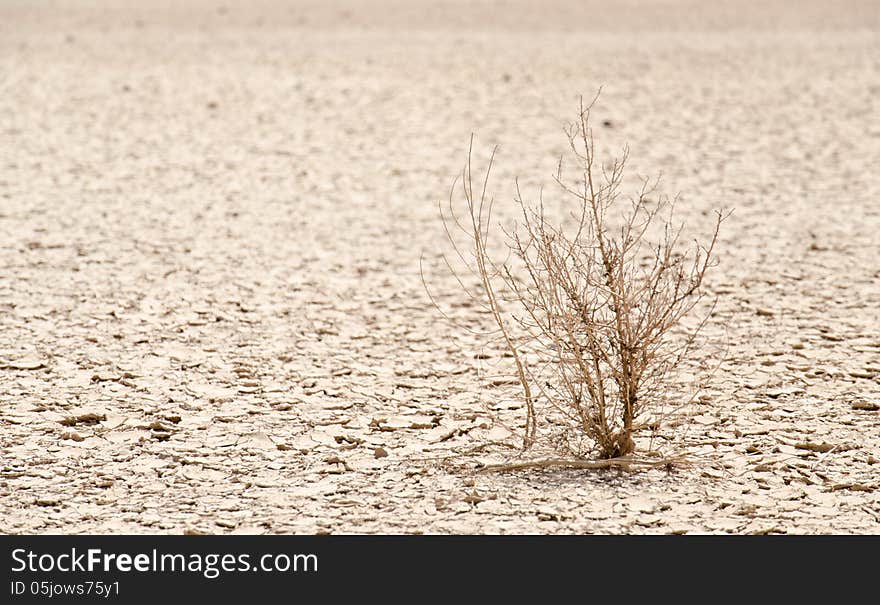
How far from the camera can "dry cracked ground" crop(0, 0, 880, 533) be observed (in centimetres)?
389

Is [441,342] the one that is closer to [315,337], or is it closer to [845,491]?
[315,337]

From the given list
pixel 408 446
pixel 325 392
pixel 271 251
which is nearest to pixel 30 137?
pixel 271 251

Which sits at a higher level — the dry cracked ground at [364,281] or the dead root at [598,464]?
the dry cracked ground at [364,281]

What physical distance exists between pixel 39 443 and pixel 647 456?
231cm

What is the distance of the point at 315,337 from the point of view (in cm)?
553

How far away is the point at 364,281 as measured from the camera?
6402 millimetres

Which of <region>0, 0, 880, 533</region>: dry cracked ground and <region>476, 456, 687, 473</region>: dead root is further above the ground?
<region>0, 0, 880, 533</region>: dry cracked ground

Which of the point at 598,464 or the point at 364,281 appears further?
the point at 364,281

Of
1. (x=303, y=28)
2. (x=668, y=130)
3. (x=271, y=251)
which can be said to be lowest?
(x=271, y=251)

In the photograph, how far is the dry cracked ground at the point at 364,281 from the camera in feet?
12.8

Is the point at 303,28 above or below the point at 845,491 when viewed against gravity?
above

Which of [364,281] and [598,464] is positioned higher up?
[364,281]

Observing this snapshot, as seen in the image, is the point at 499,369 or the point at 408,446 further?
the point at 499,369

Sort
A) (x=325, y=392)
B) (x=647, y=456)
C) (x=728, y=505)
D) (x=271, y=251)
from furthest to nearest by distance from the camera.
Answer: (x=271, y=251)
(x=325, y=392)
(x=647, y=456)
(x=728, y=505)
